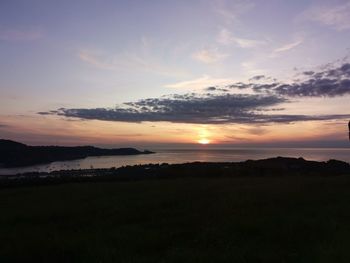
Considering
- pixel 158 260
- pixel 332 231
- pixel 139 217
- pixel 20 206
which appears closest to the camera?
pixel 158 260

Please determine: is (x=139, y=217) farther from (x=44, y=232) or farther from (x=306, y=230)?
(x=306, y=230)

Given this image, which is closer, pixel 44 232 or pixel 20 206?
pixel 44 232

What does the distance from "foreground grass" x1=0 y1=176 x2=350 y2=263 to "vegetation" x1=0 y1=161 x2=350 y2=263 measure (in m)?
0.02

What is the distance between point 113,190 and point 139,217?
41.2 feet

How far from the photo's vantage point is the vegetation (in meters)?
10.2

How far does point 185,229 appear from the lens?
45.0ft

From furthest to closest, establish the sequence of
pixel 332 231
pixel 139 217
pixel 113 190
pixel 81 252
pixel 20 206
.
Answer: pixel 113 190
pixel 20 206
pixel 139 217
pixel 332 231
pixel 81 252

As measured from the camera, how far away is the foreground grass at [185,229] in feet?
33.4

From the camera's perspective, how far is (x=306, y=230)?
1266 cm

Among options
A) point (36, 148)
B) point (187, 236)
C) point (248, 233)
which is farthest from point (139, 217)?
point (36, 148)

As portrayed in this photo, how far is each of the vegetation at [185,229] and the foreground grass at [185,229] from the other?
0.02 m

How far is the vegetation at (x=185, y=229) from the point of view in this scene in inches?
400

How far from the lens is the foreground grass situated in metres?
10.2

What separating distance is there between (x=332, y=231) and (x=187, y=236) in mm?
4310
